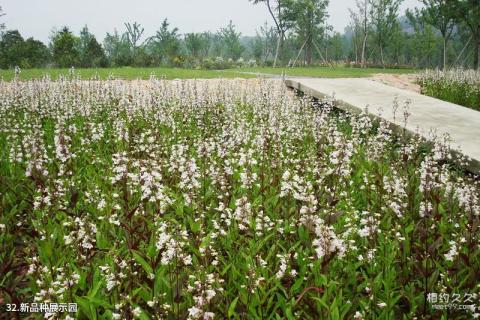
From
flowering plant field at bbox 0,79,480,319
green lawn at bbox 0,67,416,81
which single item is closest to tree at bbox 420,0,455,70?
green lawn at bbox 0,67,416,81

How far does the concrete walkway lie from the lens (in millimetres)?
7934

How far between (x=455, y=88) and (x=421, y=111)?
933cm

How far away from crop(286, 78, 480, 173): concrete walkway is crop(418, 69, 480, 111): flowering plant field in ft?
11.7

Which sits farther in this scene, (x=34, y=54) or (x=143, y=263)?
(x=34, y=54)

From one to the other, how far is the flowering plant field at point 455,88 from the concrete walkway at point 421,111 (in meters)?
3.56

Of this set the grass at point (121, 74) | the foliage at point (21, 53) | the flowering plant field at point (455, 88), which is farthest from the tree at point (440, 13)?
the foliage at point (21, 53)

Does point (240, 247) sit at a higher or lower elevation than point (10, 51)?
lower

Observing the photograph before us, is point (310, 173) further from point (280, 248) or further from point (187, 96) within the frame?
point (187, 96)

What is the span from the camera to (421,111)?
1100 cm

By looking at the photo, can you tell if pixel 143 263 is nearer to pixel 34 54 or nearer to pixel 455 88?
pixel 455 88

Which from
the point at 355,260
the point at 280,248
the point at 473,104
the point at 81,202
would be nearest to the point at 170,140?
the point at 81,202

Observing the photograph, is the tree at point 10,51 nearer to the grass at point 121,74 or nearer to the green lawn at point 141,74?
the green lawn at point 141,74

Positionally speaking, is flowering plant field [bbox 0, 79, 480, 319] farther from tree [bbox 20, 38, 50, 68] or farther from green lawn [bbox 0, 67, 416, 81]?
tree [bbox 20, 38, 50, 68]

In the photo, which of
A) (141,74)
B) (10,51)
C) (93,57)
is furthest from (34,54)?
(141,74)
